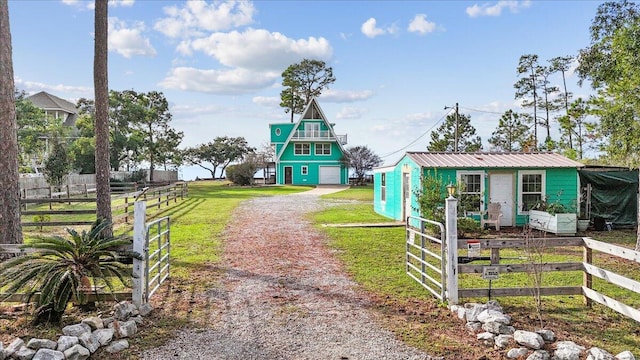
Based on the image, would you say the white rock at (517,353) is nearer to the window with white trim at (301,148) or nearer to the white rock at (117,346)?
the white rock at (117,346)

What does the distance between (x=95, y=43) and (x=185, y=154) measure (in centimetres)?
4603

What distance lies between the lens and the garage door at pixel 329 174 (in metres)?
42.6

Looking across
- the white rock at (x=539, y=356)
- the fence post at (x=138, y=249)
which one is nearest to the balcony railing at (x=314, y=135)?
the fence post at (x=138, y=249)

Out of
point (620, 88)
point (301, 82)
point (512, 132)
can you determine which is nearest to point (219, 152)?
point (301, 82)

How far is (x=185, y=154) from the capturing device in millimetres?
52844

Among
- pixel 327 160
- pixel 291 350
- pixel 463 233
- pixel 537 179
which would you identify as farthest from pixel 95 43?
pixel 327 160

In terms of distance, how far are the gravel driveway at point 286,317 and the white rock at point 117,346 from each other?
29 cm

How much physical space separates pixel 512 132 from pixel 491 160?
927 inches

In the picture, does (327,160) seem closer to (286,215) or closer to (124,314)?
(286,215)

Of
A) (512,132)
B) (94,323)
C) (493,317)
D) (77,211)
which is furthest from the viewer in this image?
(512,132)

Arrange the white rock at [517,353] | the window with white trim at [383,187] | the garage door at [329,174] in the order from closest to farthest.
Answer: the white rock at [517,353], the window with white trim at [383,187], the garage door at [329,174]

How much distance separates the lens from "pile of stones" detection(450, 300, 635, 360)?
392cm

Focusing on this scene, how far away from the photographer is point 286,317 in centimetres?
533

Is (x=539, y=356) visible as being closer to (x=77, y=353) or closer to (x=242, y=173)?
(x=77, y=353)
